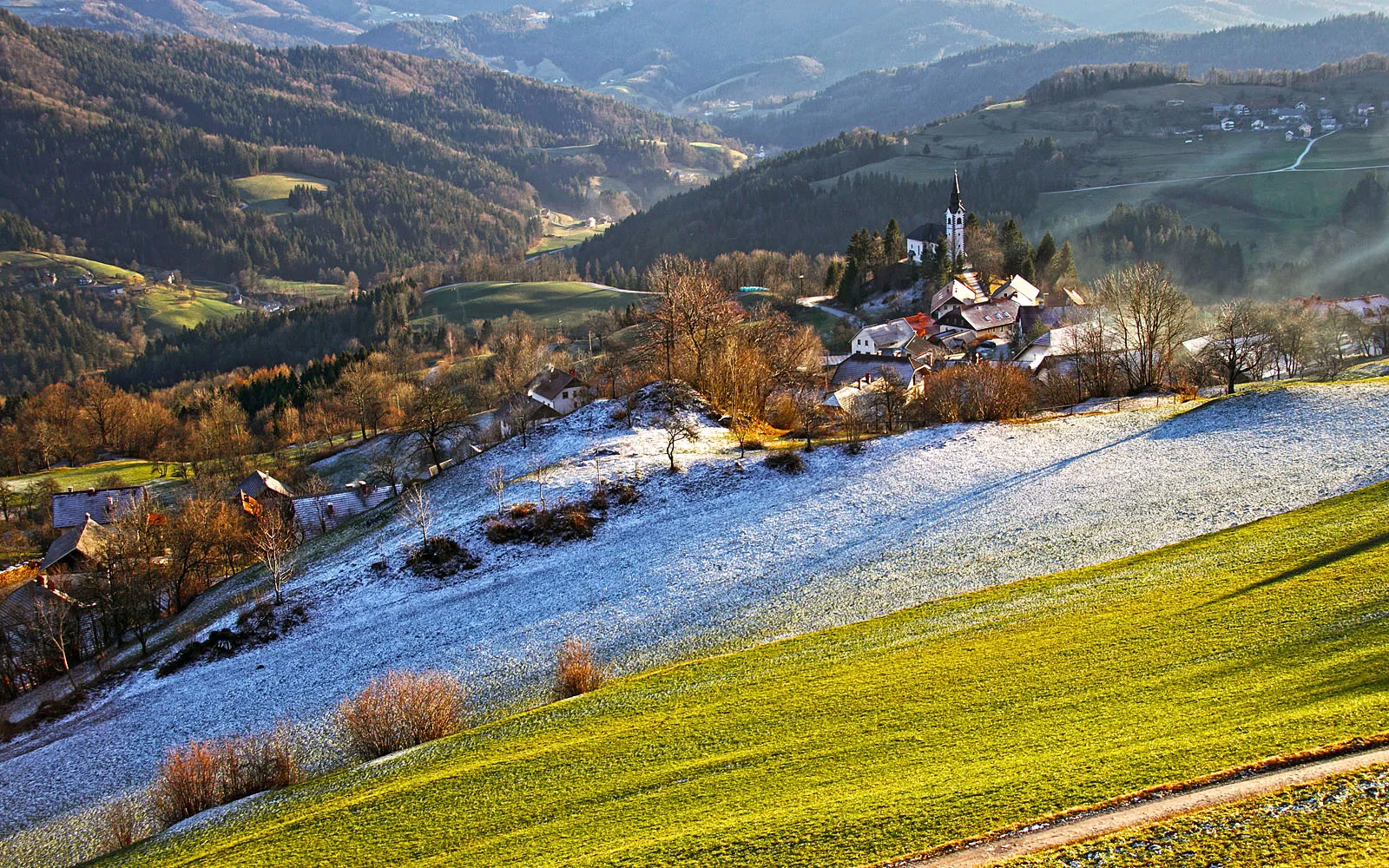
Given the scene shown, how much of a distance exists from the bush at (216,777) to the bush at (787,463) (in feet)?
81.0

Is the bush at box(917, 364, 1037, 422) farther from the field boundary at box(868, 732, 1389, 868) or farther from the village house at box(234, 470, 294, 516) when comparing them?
the village house at box(234, 470, 294, 516)

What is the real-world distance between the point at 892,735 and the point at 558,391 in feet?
211

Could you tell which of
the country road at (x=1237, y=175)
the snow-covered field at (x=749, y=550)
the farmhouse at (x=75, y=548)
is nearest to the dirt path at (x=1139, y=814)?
the snow-covered field at (x=749, y=550)

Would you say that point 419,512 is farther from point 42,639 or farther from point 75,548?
point 75,548

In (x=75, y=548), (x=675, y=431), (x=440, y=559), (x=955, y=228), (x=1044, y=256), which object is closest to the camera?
(x=440, y=559)

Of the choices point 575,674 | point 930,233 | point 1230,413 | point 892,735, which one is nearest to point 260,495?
point 575,674

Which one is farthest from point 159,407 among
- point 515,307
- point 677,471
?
point 677,471

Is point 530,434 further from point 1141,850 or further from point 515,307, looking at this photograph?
point 515,307

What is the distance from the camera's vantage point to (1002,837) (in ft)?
46.1

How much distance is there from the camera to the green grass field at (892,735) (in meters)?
15.3

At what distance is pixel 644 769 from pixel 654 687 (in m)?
5.09

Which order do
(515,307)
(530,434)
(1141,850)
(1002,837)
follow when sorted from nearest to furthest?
(1141,850), (1002,837), (530,434), (515,307)

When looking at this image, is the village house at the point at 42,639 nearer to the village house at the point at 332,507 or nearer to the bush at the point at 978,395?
the village house at the point at 332,507

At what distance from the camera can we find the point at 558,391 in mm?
80250
